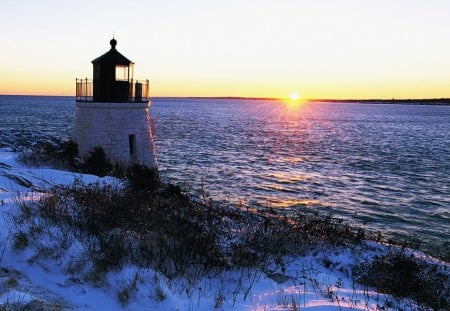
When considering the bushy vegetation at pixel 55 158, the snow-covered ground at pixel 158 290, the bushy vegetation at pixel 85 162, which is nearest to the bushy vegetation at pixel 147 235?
the snow-covered ground at pixel 158 290

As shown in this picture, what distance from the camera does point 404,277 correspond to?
8.16 m

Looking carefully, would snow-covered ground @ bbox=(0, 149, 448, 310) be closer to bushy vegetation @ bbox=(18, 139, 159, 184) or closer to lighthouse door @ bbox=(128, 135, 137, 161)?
bushy vegetation @ bbox=(18, 139, 159, 184)

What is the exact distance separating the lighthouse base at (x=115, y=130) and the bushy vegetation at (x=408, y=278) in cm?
1256

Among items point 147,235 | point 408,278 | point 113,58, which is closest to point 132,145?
point 113,58

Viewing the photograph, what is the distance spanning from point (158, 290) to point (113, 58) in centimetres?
1435

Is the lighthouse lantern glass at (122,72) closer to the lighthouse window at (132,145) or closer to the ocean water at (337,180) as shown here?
the lighthouse window at (132,145)

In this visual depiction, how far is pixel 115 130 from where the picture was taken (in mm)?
18359

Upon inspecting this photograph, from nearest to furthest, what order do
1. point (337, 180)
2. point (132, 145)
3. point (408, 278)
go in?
point (408, 278)
point (132, 145)
point (337, 180)

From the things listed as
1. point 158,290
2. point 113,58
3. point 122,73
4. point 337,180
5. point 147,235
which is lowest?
point 337,180

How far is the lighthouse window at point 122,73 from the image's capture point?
60.4 ft

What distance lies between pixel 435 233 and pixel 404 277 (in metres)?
7.43

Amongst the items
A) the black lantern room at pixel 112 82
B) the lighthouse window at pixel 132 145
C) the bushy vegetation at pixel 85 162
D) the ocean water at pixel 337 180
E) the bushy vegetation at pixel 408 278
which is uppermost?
the black lantern room at pixel 112 82

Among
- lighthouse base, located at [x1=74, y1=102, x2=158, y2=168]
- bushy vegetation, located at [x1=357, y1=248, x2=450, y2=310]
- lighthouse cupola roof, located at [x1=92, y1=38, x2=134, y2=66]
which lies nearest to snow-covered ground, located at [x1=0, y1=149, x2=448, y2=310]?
bushy vegetation, located at [x1=357, y1=248, x2=450, y2=310]

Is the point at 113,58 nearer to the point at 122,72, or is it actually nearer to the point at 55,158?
the point at 122,72
